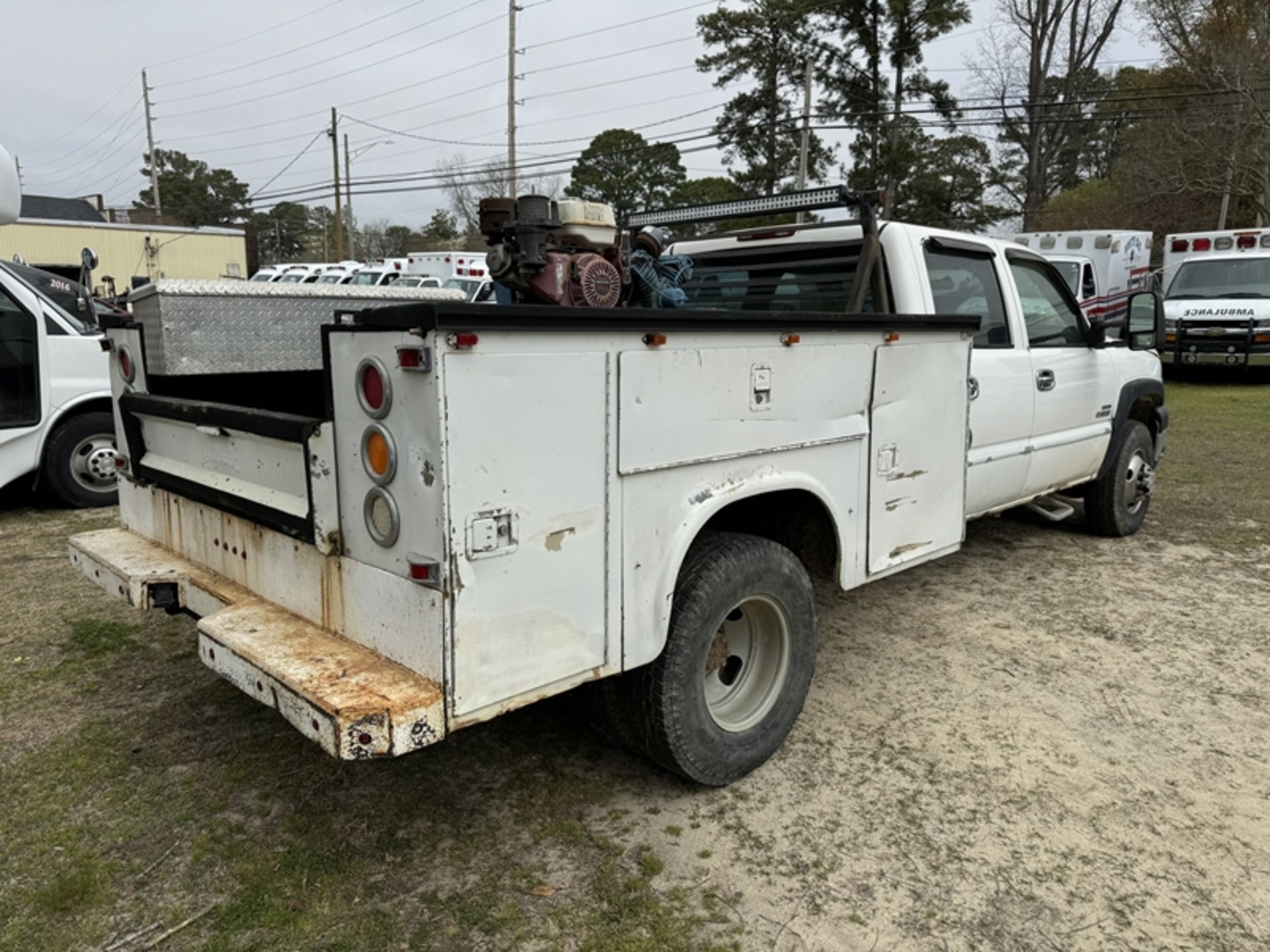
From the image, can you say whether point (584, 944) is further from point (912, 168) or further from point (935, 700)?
point (912, 168)

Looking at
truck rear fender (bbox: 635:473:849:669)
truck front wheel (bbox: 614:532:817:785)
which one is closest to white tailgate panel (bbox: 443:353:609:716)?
truck rear fender (bbox: 635:473:849:669)

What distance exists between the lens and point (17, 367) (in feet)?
20.9

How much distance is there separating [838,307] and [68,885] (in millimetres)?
3568

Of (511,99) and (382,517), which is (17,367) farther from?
(511,99)

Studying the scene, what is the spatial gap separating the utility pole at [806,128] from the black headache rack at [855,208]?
2678cm

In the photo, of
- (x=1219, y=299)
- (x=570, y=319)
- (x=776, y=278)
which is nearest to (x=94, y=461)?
A: (x=776, y=278)

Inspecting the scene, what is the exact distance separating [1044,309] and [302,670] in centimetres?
444

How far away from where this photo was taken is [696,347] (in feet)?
8.59

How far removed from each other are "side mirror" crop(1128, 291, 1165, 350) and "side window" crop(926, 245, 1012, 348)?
4.60ft

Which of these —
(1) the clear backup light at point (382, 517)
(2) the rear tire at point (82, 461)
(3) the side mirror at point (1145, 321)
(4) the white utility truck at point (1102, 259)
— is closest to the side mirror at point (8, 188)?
(2) the rear tire at point (82, 461)

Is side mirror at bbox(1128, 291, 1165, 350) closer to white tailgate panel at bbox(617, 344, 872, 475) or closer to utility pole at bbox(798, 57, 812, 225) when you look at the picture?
white tailgate panel at bbox(617, 344, 872, 475)

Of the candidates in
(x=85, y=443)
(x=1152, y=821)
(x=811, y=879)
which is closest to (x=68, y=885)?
(x=811, y=879)

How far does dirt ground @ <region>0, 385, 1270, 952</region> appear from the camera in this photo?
2.43 m

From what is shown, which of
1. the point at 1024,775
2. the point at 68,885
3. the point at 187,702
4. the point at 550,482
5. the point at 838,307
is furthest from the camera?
the point at 838,307
